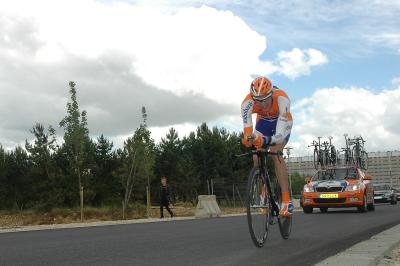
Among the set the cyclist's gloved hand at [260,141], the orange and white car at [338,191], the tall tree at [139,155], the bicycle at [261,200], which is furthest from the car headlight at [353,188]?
the tall tree at [139,155]

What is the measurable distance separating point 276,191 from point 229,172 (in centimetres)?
5337

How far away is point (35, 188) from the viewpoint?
1732 inches

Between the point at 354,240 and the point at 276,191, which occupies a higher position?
the point at 276,191

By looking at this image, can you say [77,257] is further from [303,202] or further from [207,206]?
[207,206]

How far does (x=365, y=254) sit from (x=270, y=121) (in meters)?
1.97

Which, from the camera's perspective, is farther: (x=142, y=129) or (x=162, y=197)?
(x=142, y=129)

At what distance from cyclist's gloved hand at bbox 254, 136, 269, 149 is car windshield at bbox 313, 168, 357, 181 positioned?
40.4 feet

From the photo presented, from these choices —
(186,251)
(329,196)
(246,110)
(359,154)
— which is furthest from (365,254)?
(359,154)

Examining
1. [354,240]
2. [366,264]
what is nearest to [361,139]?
[354,240]

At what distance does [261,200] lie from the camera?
21.4ft

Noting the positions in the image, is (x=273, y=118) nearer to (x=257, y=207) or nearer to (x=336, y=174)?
(x=257, y=207)

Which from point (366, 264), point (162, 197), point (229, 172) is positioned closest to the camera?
point (366, 264)

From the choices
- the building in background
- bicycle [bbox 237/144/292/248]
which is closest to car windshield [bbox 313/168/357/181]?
bicycle [bbox 237/144/292/248]

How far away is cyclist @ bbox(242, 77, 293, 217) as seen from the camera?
20.9ft
